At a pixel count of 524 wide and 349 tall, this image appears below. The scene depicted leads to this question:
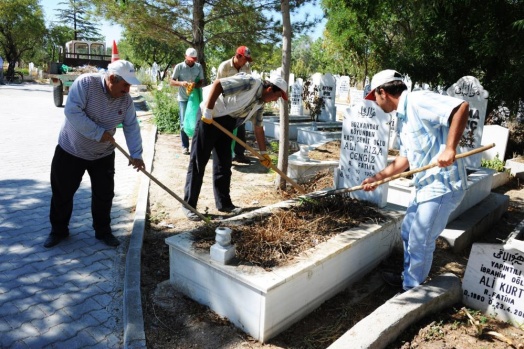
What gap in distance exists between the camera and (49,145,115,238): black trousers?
3754 millimetres

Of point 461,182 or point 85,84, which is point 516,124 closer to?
point 461,182

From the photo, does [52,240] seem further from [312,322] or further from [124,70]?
[312,322]

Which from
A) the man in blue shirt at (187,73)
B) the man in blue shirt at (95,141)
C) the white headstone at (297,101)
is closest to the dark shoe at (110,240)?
the man in blue shirt at (95,141)

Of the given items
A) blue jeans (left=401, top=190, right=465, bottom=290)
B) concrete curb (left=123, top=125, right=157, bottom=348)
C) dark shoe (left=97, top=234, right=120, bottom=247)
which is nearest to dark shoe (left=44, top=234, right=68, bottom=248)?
dark shoe (left=97, top=234, right=120, bottom=247)

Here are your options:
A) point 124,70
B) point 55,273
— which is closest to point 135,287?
point 55,273

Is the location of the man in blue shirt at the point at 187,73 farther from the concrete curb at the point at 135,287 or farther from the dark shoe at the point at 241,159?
the concrete curb at the point at 135,287

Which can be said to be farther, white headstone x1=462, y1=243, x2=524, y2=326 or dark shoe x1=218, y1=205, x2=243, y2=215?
dark shoe x1=218, y1=205, x2=243, y2=215

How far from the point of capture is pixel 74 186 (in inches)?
152

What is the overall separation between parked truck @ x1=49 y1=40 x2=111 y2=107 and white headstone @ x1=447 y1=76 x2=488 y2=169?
38.9 ft

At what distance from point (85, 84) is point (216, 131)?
150cm

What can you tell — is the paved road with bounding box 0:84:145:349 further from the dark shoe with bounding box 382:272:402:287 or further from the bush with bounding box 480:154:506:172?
the bush with bounding box 480:154:506:172

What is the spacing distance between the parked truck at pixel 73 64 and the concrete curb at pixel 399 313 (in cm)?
1371

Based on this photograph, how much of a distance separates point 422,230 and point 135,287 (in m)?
2.27

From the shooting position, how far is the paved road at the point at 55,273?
2.81 metres
